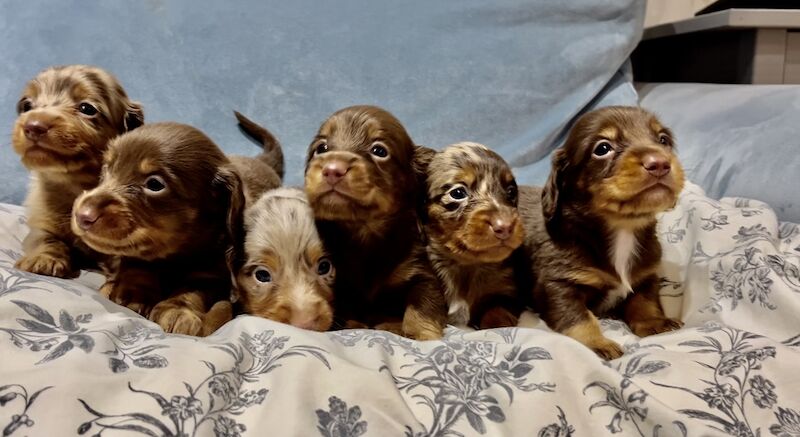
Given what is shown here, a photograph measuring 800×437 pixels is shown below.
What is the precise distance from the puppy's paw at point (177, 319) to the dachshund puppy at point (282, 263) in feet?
0.56

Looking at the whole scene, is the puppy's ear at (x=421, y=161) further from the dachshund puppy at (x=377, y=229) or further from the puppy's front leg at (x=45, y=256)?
the puppy's front leg at (x=45, y=256)

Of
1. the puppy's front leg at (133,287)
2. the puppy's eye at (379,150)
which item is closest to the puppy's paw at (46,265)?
the puppy's front leg at (133,287)

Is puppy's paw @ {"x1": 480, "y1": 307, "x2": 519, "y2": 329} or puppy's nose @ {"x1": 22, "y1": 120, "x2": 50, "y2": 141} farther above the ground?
puppy's nose @ {"x1": 22, "y1": 120, "x2": 50, "y2": 141}

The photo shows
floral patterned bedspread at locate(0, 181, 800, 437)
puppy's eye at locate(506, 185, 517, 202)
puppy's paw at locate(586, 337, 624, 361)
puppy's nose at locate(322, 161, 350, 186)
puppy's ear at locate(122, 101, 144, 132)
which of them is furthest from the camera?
puppy's ear at locate(122, 101, 144, 132)

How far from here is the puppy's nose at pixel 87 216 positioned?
1.57 meters

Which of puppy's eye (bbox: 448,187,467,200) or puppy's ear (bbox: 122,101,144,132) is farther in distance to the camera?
puppy's ear (bbox: 122,101,144,132)

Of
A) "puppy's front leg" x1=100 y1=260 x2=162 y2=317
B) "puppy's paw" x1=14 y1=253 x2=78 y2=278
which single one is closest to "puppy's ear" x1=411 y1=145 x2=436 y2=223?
"puppy's front leg" x1=100 y1=260 x2=162 y2=317

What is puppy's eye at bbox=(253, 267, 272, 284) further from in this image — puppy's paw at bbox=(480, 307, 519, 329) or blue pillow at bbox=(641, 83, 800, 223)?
blue pillow at bbox=(641, 83, 800, 223)

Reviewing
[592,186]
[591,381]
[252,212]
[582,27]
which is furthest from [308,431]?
[582,27]

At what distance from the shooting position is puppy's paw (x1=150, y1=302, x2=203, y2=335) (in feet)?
5.04

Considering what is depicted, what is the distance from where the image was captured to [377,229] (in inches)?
73.4

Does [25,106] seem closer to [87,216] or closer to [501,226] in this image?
[87,216]

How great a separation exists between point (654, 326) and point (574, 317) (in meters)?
0.25

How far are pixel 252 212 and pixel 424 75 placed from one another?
140 cm
